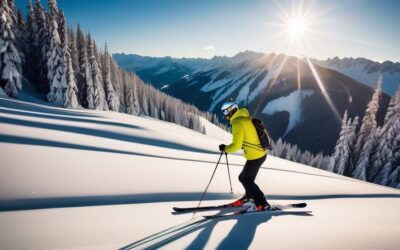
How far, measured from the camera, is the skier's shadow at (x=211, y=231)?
156 inches

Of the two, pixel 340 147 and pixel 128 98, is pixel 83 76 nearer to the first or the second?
pixel 128 98

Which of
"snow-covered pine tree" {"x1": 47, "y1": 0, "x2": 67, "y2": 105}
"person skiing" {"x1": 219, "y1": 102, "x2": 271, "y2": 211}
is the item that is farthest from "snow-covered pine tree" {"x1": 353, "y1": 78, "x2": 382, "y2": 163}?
"snow-covered pine tree" {"x1": 47, "y1": 0, "x2": 67, "y2": 105}

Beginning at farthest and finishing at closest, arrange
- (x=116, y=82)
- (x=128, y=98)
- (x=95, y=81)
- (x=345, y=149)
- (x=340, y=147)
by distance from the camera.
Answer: (x=128, y=98) < (x=116, y=82) < (x=95, y=81) < (x=340, y=147) < (x=345, y=149)

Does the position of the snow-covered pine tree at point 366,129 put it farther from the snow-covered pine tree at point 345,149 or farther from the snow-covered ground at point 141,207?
the snow-covered ground at point 141,207

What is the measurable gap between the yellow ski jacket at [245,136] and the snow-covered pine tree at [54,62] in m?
38.3

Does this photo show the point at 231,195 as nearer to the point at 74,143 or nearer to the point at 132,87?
the point at 74,143

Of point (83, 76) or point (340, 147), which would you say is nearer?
point (340, 147)

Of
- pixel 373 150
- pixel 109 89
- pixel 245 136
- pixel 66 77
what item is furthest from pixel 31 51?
pixel 373 150

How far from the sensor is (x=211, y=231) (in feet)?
14.9

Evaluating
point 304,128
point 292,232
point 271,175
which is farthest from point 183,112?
point 304,128

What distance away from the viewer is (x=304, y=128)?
168 metres

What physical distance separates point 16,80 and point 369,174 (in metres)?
42.9

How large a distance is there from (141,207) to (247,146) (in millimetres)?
2533

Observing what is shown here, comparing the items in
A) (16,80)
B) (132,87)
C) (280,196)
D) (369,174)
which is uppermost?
(132,87)
